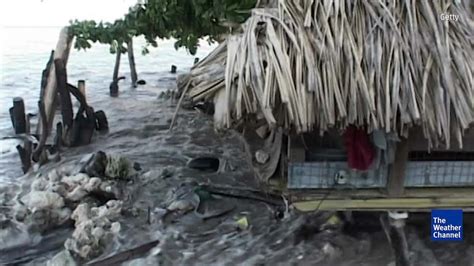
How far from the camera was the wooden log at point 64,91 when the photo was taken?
261 inches

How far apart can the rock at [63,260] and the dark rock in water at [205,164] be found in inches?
89.8

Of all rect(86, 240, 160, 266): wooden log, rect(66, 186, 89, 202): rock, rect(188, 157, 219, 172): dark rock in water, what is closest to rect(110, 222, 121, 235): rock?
rect(86, 240, 160, 266): wooden log

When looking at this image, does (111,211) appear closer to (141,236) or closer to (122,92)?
(141,236)

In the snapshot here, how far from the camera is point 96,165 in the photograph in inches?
233

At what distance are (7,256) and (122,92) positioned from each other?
254 inches

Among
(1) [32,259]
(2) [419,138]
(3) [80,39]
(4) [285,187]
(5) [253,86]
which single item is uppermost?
(3) [80,39]

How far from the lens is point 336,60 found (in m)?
3.17

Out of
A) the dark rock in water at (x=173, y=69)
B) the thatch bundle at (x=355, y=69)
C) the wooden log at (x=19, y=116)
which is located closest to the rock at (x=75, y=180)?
the wooden log at (x=19, y=116)

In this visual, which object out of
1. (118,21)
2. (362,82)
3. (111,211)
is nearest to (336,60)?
(362,82)

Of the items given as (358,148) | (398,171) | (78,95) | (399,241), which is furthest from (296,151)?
(78,95)

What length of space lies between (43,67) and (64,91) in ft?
17.7

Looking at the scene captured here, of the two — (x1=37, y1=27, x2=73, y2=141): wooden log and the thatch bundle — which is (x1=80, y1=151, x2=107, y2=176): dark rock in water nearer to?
(x1=37, y1=27, x2=73, y2=141): wooden log

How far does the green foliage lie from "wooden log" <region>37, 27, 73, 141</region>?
0.83ft

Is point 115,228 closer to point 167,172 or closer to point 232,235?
point 232,235
